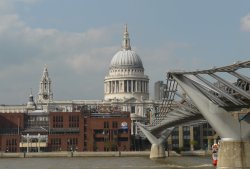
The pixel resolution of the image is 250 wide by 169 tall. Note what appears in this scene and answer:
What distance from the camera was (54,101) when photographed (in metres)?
191

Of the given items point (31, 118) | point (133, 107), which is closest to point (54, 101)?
point (133, 107)

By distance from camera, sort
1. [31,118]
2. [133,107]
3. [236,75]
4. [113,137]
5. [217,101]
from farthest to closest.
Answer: [133,107] < [31,118] < [113,137] < [217,101] < [236,75]

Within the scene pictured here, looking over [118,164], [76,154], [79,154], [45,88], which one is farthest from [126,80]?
[118,164]

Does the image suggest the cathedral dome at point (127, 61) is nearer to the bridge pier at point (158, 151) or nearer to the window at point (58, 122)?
the window at point (58, 122)

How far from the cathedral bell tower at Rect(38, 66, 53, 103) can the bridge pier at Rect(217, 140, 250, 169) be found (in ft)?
513

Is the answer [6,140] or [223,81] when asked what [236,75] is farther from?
[6,140]

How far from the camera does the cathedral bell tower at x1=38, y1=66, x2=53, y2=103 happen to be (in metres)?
192

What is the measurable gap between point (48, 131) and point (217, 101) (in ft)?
310

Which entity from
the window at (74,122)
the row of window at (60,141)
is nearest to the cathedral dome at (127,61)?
the window at (74,122)

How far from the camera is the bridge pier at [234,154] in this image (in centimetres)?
3588

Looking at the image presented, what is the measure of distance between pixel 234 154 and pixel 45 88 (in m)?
162

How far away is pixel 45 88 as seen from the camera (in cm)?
19512

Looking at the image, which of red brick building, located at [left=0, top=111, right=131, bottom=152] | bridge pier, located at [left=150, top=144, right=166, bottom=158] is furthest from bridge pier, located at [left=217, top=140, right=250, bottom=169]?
red brick building, located at [left=0, top=111, right=131, bottom=152]

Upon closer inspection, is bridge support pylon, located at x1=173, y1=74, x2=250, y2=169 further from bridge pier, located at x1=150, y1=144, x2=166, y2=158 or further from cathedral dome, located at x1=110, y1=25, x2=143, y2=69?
cathedral dome, located at x1=110, y1=25, x2=143, y2=69
